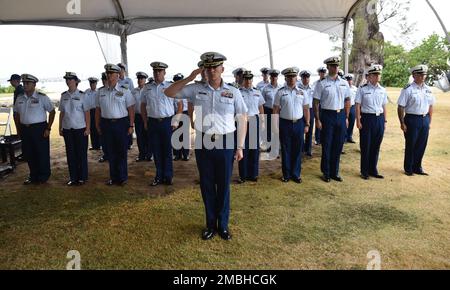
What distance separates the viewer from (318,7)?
24.5 ft

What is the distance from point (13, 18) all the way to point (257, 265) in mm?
7613

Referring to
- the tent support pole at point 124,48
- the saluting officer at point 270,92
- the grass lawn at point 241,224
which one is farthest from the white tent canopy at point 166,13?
the grass lawn at point 241,224

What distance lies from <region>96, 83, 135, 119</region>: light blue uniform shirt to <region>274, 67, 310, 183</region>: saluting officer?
229 centimetres

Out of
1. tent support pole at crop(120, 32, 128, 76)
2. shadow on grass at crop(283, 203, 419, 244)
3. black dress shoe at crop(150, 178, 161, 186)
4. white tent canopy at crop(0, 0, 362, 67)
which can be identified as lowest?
shadow on grass at crop(283, 203, 419, 244)

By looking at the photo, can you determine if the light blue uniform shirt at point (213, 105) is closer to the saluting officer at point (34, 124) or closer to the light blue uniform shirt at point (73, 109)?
the light blue uniform shirt at point (73, 109)

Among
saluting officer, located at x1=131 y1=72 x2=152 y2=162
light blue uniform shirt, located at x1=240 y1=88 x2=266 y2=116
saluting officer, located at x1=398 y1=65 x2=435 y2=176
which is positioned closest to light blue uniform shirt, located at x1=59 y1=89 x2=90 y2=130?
saluting officer, located at x1=131 y1=72 x2=152 y2=162

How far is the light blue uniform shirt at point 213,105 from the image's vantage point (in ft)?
10.9

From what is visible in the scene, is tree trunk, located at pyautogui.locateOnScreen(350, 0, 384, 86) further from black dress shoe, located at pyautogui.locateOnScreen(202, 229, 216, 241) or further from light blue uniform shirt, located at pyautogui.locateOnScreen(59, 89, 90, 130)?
black dress shoe, located at pyautogui.locateOnScreen(202, 229, 216, 241)

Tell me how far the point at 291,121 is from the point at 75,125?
3241mm

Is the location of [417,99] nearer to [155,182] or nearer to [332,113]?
[332,113]

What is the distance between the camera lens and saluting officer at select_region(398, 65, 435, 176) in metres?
5.31

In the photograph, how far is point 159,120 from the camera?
5270mm

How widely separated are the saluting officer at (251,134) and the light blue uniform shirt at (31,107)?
306 centimetres
